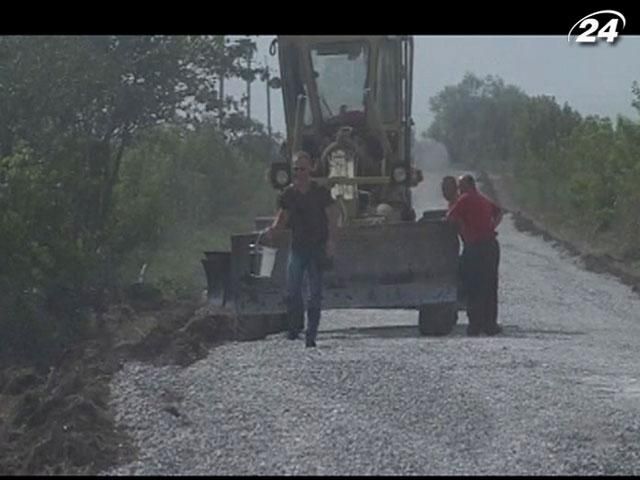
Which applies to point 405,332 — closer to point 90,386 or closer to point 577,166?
point 90,386

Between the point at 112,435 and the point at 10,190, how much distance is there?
10.4 m

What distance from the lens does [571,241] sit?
3884 cm

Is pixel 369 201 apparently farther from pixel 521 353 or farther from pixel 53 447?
pixel 53 447

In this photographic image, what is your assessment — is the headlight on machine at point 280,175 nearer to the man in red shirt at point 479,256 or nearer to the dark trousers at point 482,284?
Result: the man in red shirt at point 479,256

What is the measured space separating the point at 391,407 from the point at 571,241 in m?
27.1

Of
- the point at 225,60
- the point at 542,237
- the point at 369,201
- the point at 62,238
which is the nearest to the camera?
the point at 369,201

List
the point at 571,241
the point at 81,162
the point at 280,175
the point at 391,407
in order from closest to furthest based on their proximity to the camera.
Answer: the point at 391,407 → the point at 280,175 → the point at 81,162 → the point at 571,241

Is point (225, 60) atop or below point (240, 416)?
atop

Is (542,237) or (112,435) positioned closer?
(112,435)

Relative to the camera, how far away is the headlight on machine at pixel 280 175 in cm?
2059

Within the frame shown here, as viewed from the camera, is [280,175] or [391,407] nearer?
[391,407]

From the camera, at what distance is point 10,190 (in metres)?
21.2

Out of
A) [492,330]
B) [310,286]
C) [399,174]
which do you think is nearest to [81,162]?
[399,174]
